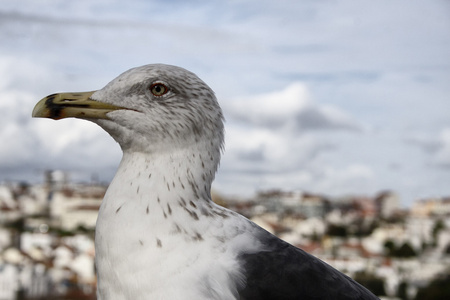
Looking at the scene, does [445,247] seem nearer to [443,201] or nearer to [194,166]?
[443,201]

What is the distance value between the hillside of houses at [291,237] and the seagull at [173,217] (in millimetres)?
15401

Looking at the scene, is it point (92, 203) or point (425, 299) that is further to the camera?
point (92, 203)

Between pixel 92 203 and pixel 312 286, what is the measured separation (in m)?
66.2

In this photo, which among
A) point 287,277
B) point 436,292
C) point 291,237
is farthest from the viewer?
point 291,237

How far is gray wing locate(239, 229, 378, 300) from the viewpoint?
139cm

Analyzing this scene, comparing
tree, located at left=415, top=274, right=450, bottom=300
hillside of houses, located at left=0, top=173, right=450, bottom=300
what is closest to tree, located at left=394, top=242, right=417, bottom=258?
hillside of houses, located at left=0, top=173, right=450, bottom=300

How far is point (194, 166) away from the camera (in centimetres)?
150

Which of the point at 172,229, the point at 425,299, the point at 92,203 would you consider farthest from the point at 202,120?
the point at 92,203

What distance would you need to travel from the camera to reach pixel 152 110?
1.54 meters

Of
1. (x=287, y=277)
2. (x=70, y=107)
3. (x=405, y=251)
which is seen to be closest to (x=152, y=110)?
(x=70, y=107)

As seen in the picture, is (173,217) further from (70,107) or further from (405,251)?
(405,251)

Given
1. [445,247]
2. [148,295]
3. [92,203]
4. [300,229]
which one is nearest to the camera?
[148,295]

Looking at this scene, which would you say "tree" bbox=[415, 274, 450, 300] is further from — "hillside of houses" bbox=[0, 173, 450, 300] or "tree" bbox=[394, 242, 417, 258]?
"tree" bbox=[394, 242, 417, 258]

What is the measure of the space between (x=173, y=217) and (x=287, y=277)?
0.85 feet
